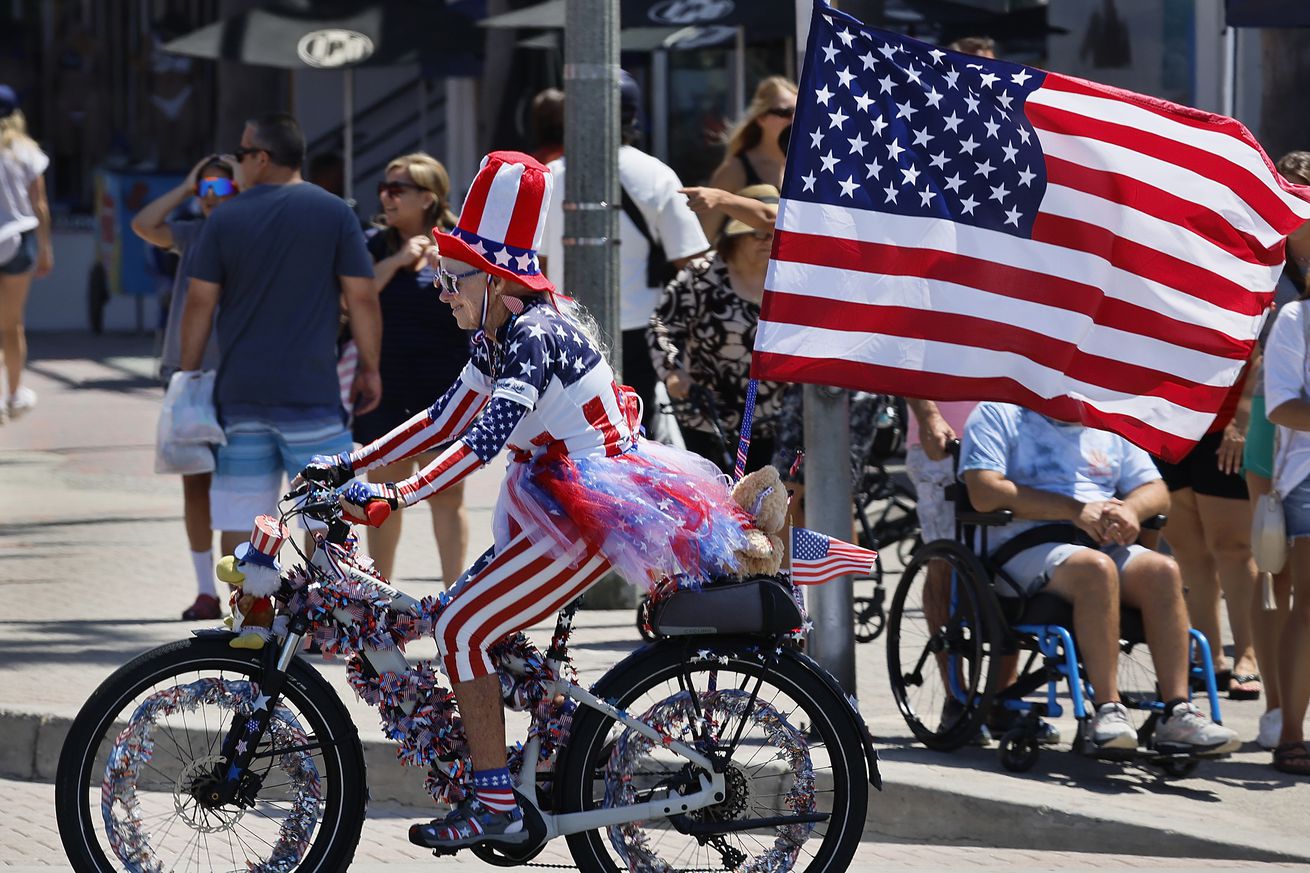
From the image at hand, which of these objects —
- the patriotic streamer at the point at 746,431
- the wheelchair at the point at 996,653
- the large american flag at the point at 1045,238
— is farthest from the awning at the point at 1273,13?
the patriotic streamer at the point at 746,431

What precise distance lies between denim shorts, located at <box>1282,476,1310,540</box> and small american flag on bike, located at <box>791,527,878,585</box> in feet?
6.95

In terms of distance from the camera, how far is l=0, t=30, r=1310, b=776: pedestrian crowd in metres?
6.70

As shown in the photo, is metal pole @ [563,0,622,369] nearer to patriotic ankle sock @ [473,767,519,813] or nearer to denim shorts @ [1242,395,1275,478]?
denim shorts @ [1242,395,1275,478]

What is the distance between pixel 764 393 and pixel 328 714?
3.22 metres

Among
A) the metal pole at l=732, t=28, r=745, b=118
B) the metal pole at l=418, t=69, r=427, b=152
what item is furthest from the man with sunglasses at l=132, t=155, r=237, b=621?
the metal pole at l=418, t=69, r=427, b=152

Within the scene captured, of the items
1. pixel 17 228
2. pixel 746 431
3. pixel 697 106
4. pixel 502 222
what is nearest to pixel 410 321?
pixel 746 431

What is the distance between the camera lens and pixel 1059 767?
6.66m

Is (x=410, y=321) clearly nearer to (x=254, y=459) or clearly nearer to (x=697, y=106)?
(x=254, y=459)

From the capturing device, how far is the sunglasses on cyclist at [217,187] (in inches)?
349

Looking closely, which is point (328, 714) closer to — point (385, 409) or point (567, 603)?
point (567, 603)

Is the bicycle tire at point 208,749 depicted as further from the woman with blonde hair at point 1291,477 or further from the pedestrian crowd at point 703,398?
the woman with blonde hair at point 1291,477

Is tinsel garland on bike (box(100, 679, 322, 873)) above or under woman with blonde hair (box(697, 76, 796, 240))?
under

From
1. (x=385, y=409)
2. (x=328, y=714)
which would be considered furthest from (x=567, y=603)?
(x=385, y=409)

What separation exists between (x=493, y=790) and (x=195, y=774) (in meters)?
0.72
